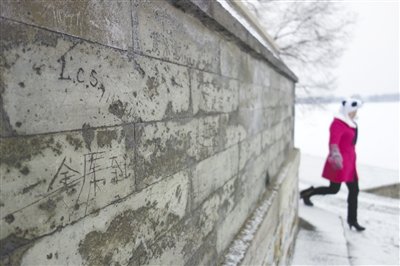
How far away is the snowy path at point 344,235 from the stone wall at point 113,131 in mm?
3270

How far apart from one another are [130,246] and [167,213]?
0.29m

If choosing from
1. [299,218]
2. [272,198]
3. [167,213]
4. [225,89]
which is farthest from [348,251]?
[167,213]

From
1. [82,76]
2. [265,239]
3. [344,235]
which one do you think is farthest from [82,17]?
[344,235]

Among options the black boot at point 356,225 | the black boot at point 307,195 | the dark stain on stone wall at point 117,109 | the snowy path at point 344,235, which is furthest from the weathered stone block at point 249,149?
the black boot at point 307,195

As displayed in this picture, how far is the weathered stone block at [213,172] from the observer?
185 centimetres

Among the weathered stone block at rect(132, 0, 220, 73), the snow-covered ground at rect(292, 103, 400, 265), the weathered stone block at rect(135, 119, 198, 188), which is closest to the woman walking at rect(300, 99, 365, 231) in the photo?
the snow-covered ground at rect(292, 103, 400, 265)

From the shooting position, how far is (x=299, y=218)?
6.48m

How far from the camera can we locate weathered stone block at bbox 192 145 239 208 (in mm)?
1853

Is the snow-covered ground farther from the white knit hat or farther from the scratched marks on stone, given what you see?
the scratched marks on stone

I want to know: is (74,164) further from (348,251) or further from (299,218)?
(299,218)

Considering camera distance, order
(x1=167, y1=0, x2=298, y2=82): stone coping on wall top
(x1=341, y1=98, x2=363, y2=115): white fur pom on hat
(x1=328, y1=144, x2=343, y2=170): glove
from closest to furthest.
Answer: (x1=167, y1=0, x2=298, y2=82): stone coping on wall top → (x1=328, y1=144, x2=343, y2=170): glove → (x1=341, y1=98, x2=363, y2=115): white fur pom on hat

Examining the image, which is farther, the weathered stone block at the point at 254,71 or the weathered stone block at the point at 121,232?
the weathered stone block at the point at 254,71

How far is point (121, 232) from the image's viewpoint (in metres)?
1.19

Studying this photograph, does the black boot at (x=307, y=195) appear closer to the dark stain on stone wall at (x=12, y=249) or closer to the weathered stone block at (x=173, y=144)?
the weathered stone block at (x=173, y=144)
